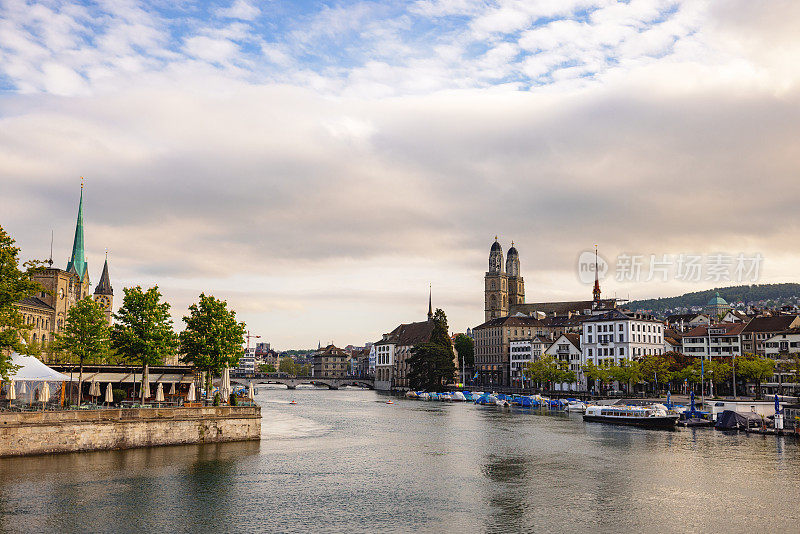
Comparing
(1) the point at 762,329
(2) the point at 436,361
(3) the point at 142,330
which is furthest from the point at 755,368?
(3) the point at 142,330

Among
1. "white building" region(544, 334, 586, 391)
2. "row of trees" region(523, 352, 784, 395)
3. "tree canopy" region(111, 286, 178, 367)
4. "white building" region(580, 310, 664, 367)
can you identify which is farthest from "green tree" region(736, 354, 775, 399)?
"tree canopy" region(111, 286, 178, 367)

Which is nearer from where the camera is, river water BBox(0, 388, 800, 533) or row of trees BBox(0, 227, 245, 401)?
river water BBox(0, 388, 800, 533)

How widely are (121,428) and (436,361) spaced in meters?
131

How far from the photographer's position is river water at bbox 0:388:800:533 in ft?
115

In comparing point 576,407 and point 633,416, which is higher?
point 633,416

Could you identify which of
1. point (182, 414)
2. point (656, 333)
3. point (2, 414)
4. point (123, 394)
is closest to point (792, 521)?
point (182, 414)

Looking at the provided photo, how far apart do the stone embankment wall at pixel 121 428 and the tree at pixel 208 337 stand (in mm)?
8061

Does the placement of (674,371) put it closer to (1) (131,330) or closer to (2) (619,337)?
(2) (619,337)

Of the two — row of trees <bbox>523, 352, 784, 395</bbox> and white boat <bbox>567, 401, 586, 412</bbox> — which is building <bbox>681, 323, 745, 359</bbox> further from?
white boat <bbox>567, 401, 586, 412</bbox>

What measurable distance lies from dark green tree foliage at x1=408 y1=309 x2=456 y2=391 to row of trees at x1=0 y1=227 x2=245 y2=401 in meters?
108

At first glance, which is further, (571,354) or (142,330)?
(571,354)

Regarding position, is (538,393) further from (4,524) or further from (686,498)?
(4,524)

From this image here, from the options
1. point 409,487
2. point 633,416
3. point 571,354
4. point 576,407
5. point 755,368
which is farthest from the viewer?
point 571,354

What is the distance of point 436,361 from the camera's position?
7067 inches
